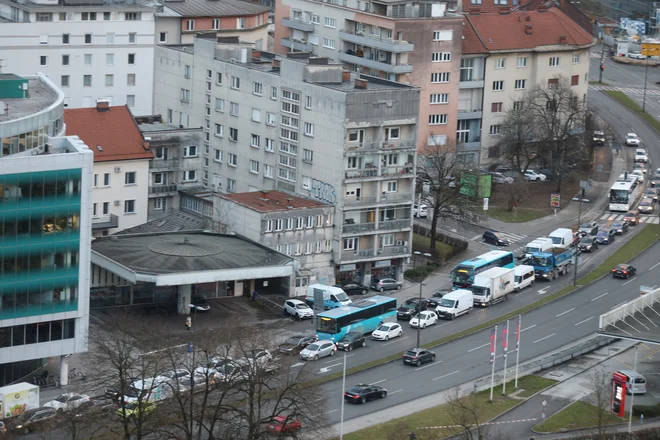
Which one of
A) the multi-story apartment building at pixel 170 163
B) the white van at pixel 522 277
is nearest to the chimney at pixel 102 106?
the multi-story apartment building at pixel 170 163

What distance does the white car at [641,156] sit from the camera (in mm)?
179875

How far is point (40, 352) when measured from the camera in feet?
345

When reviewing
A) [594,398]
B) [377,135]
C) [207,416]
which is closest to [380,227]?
[377,135]

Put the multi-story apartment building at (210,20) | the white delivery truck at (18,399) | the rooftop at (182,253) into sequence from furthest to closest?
the multi-story apartment building at (210,20) < the rooftop at (182,253) < the white delivery truck at (18,399)

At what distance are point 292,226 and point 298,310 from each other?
9191 mm

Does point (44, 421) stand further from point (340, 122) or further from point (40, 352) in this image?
point (340, 122)

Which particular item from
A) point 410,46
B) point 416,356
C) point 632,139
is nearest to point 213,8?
point 410,46

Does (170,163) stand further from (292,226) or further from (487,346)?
(487,346)

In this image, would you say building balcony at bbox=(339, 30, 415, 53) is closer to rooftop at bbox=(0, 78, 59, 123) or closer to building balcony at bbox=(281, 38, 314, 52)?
building balcony at bbox=(281, 38, 314, 52)

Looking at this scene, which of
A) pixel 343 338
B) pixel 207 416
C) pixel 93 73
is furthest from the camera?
pixel 93 73

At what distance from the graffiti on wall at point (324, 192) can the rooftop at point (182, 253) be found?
7.49m

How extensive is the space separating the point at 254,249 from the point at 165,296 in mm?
8054

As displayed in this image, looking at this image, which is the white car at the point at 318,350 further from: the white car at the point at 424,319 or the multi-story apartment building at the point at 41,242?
the multi-story apartment building at the point at 41,242

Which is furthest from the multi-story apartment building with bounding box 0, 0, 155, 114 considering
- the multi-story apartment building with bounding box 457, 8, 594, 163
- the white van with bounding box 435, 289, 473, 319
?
the white van with bounding box 435, 289, 473, 319
